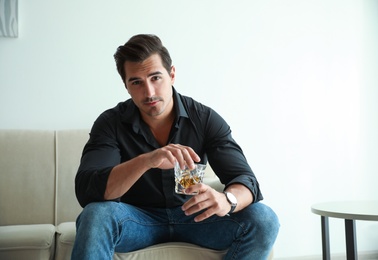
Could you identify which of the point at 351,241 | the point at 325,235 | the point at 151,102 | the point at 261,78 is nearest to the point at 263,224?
the point at 151,102

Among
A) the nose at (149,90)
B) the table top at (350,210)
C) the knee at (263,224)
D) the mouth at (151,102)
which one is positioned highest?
the nose at (149,90)

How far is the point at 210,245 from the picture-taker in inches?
70.3

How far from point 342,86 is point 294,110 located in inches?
16.7

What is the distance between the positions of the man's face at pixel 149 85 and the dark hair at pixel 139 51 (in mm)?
18

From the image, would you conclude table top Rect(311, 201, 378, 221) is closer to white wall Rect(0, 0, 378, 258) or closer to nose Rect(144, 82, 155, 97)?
white wall Rect(0, 0, 378, 258)

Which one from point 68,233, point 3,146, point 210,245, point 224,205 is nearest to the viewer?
point 224,205

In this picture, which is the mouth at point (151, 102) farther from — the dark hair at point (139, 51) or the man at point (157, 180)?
the dark hair at point (139, 51)

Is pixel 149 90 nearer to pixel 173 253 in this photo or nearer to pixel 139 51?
pixel 139 51

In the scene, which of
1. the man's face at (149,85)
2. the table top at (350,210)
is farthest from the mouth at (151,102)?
the table top at (350,210)

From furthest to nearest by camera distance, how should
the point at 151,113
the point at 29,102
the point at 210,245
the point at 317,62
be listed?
the point at 317,62 < the point at 29,102 < the point at 151,113 < the point at 210,245

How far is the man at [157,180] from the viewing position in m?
1.60

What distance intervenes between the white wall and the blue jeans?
145cm

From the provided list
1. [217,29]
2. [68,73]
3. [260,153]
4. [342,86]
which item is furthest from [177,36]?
[342,86]

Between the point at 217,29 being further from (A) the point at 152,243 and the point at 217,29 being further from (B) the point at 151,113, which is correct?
(A) the point at 152,243
